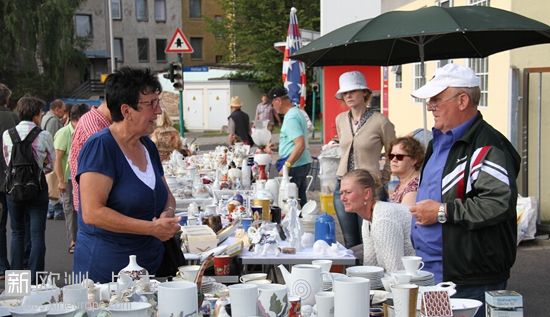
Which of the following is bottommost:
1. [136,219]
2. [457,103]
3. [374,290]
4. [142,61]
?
[374,290]

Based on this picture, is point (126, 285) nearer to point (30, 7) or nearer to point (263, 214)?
point (263, 214)

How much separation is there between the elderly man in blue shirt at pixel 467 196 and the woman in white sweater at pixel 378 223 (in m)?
0.35

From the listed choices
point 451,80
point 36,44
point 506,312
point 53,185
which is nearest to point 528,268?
point 451,80

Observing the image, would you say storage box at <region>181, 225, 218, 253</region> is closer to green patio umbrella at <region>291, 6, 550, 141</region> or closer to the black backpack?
green patio umbrella at <region>291, 6, 550, 141</region>

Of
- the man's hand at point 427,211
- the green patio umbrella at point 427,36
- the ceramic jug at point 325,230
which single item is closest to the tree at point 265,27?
the green patio umbrella at point 427,36

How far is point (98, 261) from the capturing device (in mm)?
3396

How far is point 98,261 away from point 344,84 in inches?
118

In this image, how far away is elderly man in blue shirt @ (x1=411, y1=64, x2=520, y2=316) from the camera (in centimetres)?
303

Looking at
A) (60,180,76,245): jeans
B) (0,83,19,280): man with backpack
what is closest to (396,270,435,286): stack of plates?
(0,83,19,280): man with backpack

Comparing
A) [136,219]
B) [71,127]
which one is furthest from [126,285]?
[71,127]

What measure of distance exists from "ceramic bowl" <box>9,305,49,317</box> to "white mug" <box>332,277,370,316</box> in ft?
3.24

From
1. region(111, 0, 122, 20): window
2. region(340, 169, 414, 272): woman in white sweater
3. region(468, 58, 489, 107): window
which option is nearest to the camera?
region(340, 169, 414, 272): woman in white sweater

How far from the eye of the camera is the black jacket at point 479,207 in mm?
3016

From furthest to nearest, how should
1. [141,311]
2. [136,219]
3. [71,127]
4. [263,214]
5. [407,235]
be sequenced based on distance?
→ [71,127] → [263,214] → [407,235] → [136,219] → [141,311]
